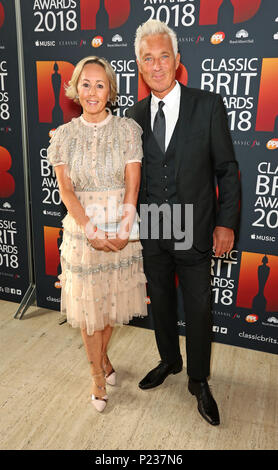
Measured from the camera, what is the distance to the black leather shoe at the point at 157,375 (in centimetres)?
229

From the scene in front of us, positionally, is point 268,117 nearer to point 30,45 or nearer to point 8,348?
point 30,45

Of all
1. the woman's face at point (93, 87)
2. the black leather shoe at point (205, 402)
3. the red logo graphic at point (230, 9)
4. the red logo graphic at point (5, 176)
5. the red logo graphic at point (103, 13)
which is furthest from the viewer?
the red logo graphic at point (5, 176)

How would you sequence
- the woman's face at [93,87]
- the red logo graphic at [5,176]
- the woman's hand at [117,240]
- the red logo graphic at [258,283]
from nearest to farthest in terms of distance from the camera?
the woman's face at [93,87] < the woman's hand at [117,240] < the red logo graphic at [258,283] < the red logo graphic at [5,176]

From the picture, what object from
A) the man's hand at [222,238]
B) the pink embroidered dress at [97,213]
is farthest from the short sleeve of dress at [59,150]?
the man's hand at [222,238]

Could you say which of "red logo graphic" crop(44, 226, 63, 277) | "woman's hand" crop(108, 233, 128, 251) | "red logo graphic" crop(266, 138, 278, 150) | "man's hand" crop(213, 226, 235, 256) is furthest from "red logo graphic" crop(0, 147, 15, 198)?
"red logo graphic" crop(266, 138, 278, 150)

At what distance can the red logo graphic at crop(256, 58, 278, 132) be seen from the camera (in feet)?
7.22

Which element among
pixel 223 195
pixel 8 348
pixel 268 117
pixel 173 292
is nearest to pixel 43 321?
pixel 8 348

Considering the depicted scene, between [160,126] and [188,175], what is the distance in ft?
0.90

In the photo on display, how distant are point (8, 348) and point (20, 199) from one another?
1.10 metres

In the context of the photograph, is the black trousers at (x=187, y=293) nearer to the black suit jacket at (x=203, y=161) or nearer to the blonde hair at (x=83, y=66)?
the black suit jacket at (x=203, y=161)

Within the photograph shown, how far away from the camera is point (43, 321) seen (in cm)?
303

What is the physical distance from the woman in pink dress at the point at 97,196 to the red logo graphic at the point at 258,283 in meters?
0.87

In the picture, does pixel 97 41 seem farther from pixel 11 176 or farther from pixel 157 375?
pixel 157 375
